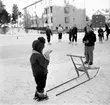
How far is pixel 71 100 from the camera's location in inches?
205

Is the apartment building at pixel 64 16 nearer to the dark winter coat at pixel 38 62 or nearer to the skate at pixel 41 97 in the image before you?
the skate at pixel 41 97

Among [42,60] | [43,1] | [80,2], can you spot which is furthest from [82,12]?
[42,60]

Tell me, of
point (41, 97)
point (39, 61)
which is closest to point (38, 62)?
point (39, 61)

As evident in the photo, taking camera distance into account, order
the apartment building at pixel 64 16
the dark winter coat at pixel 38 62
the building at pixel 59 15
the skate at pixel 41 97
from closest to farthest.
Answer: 1. the dark winter coat at pixel 38 62
2. the skate at pixel 41 97
3. the apartment building at pixel 64 16
4. the building at pixel 59 15

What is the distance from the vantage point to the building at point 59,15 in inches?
2194

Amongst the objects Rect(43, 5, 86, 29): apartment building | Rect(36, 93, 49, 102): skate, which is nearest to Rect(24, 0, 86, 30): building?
Rect(43, 5, 86, 29): apartment building

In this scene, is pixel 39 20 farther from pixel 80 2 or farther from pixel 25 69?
pixel 25 69

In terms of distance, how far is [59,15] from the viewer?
56375mm

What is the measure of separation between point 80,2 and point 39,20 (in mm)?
13270

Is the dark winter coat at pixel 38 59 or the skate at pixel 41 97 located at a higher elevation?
the dark winter coat at pixel 38 59

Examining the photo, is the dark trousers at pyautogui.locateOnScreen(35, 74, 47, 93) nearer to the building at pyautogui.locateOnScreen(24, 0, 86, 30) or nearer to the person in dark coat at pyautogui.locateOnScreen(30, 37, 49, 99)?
the person in dark coat at pyautogui.locateOnScreen(30, 37, 49, 99)

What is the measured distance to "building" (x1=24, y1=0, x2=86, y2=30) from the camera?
183ft

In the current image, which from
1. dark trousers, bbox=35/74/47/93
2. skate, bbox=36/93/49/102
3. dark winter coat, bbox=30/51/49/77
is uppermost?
dark winter coat, bbox=30/51/49/77

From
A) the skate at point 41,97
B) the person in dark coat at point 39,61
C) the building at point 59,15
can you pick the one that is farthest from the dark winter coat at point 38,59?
the building at point 59,15
